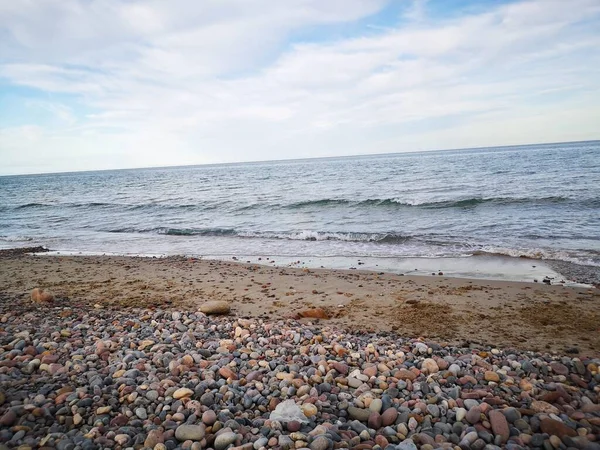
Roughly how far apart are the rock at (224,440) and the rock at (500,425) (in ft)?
7.15

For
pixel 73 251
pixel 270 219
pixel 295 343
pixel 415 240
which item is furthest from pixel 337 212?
pixel 295 343

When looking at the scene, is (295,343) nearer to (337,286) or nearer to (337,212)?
(337,286)

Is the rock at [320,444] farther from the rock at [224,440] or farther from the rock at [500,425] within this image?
the rock at [500,425]

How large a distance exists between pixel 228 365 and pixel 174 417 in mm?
984

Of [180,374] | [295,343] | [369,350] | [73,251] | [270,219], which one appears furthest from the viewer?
[270,219]

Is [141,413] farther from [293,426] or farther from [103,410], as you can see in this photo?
[293,426]

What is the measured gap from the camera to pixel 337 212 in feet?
69.8

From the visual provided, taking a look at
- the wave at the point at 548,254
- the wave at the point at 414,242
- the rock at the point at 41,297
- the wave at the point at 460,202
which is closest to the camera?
the rock at the point at 41,297

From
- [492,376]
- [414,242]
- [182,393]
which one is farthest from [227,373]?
[414,242]

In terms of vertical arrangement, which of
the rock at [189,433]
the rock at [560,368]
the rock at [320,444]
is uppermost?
the rock at [189,433]

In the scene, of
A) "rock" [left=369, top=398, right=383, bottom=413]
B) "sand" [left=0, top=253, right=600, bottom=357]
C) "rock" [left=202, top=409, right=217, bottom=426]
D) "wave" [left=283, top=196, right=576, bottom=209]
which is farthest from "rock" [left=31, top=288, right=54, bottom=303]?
"wave" [left=283, top=196, right=576, bottom=209]

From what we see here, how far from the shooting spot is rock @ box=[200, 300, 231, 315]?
244 inches

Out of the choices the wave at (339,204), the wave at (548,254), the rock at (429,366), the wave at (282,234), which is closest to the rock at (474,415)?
the rock at (429,366)

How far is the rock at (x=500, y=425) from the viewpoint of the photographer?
2779mm
